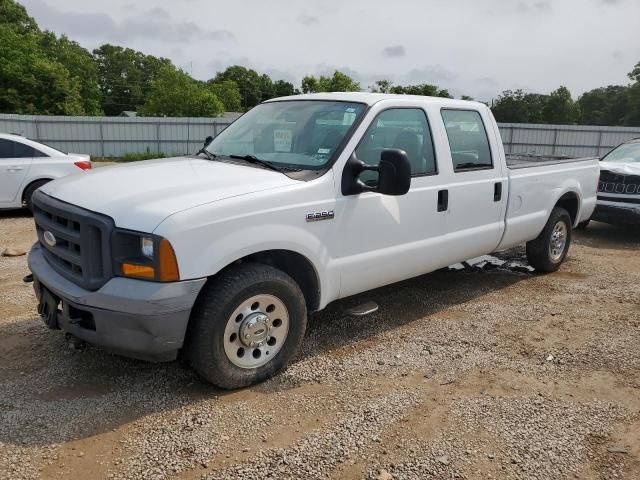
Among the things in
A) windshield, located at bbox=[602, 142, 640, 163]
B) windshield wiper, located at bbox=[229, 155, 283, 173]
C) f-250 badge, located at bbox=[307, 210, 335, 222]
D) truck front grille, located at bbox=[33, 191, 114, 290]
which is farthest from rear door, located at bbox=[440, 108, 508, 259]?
windshield, located at bbox=[602, 142, 640, 163]

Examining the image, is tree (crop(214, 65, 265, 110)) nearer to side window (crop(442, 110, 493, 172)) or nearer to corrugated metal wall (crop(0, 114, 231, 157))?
corrugated metal wall (crop(0, 114, 231, 157))

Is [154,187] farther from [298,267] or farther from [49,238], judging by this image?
[298,267]

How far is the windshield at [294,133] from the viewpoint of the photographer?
4.07 metres

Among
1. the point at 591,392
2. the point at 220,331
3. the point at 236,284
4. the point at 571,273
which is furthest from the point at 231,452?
the point at 571,273

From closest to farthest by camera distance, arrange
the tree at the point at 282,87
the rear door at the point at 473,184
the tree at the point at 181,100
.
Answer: the rear door at the point at 473,184 < the tree at the point at 181,100 < the tree at the point at 282,87

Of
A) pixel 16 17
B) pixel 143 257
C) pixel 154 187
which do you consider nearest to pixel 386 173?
pixel 154 187

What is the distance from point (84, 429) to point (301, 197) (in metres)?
1.89

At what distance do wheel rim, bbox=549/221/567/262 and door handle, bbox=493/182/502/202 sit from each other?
1505 millimetres

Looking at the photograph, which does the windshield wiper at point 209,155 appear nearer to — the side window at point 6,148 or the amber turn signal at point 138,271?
the amber turn signal at point 138,271

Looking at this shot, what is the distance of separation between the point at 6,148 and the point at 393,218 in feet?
25.2

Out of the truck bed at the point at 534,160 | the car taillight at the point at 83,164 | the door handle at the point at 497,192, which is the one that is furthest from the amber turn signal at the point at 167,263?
the car taillight at the point at 83,164

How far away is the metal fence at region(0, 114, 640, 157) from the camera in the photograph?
78.2 ft

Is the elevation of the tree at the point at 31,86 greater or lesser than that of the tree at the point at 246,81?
lesser

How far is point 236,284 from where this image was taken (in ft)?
11.0
